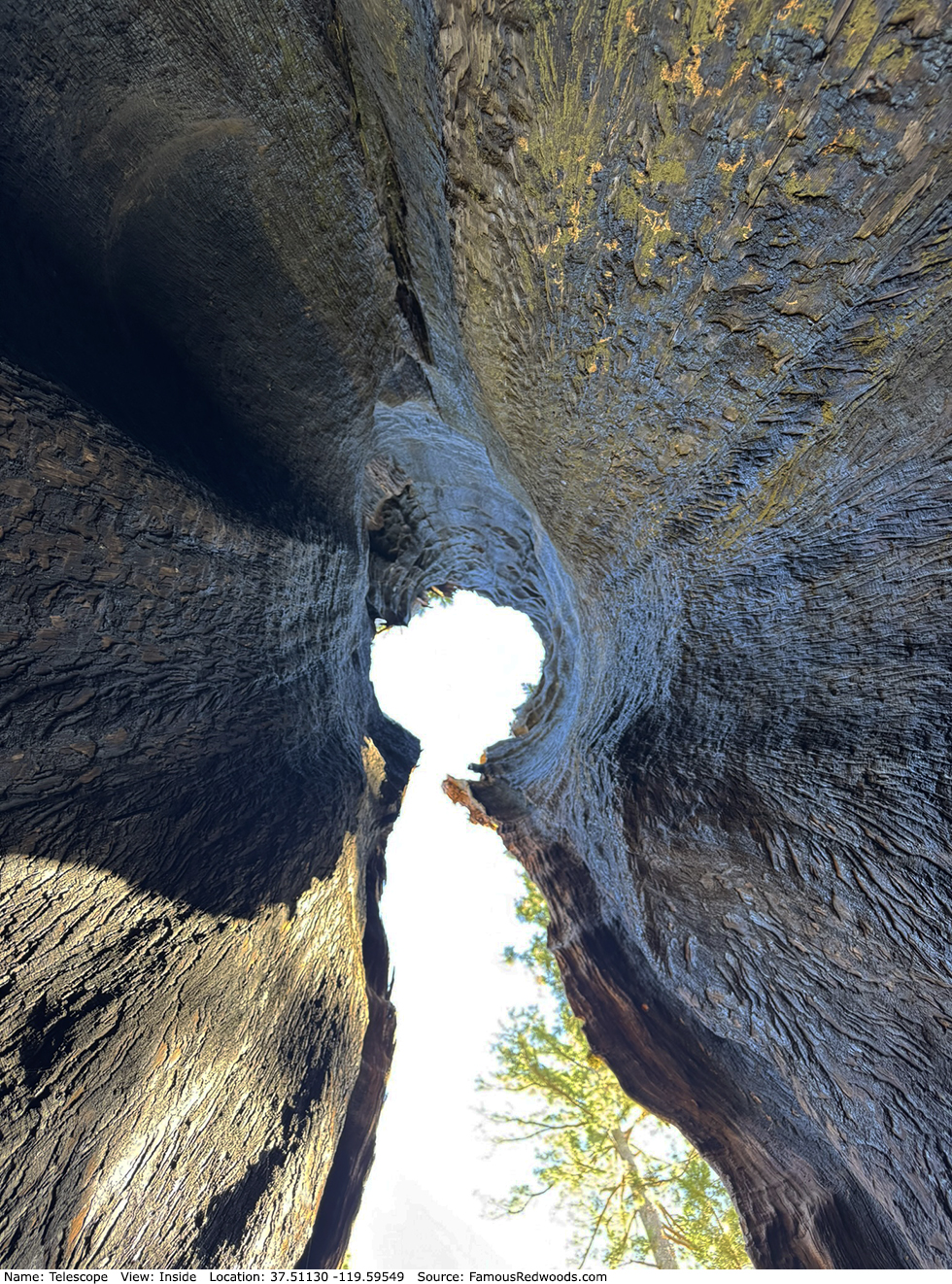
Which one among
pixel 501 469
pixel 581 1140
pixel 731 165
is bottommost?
pixel 581 1140

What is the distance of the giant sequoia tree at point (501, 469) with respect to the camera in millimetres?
1619

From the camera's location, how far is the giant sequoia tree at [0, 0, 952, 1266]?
5.31 feet

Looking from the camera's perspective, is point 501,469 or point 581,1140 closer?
point 501,469

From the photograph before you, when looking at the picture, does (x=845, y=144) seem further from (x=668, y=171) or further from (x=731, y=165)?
(x=668, y=171)

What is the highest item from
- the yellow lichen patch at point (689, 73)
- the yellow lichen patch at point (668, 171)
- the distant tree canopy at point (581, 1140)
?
the yellow lichen patch at point (689, 73)

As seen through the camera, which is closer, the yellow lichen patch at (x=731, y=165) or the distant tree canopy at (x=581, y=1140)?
the yellow lichen patch at (x=731, y=165)

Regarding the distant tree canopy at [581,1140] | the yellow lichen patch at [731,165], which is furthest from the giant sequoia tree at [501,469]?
the distant tree canopy at [581,1140]

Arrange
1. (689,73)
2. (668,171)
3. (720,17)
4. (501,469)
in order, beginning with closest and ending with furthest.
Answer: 1. (720,17)
2. (689,73)
3. (668,171)
4. (501,469)

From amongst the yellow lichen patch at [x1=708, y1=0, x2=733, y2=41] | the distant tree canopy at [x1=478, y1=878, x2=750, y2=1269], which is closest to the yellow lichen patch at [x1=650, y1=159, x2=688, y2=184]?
the yellow lichen patch at [x1=708, y1=0, x2=733, y2=41]

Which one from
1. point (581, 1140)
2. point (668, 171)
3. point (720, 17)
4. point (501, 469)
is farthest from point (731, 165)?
point (581, 1140)

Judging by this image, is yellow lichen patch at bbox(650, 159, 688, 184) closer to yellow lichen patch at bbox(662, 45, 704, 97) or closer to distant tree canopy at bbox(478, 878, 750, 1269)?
yellow lichen patch at bbox(662, 45, 704, 97)

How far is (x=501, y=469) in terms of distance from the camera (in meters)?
4.11

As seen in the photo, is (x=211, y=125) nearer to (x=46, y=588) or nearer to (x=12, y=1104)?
(x=46, y=588)

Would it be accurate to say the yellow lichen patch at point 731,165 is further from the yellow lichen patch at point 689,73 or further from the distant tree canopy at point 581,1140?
the distant tree canopy at point 581,1140
